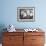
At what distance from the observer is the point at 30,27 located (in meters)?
4.41

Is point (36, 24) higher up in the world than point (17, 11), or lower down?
lower down

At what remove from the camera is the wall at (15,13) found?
14.3ft

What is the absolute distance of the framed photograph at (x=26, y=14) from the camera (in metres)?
4.36

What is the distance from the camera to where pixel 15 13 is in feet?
14.3

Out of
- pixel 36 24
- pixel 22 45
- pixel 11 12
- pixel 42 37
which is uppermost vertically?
pixel 11 12

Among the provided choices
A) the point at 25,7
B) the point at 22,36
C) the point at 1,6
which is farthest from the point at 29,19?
the point at 1,6

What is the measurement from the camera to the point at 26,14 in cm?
438

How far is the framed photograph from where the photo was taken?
14.3ft

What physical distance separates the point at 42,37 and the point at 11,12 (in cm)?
131

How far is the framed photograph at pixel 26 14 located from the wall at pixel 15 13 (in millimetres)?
99

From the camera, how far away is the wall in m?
4.35

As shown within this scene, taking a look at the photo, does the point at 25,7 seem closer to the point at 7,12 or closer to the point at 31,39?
the point at 7,12

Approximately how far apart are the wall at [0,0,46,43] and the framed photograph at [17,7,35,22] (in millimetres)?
99

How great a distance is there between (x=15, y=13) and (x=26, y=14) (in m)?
0.36
